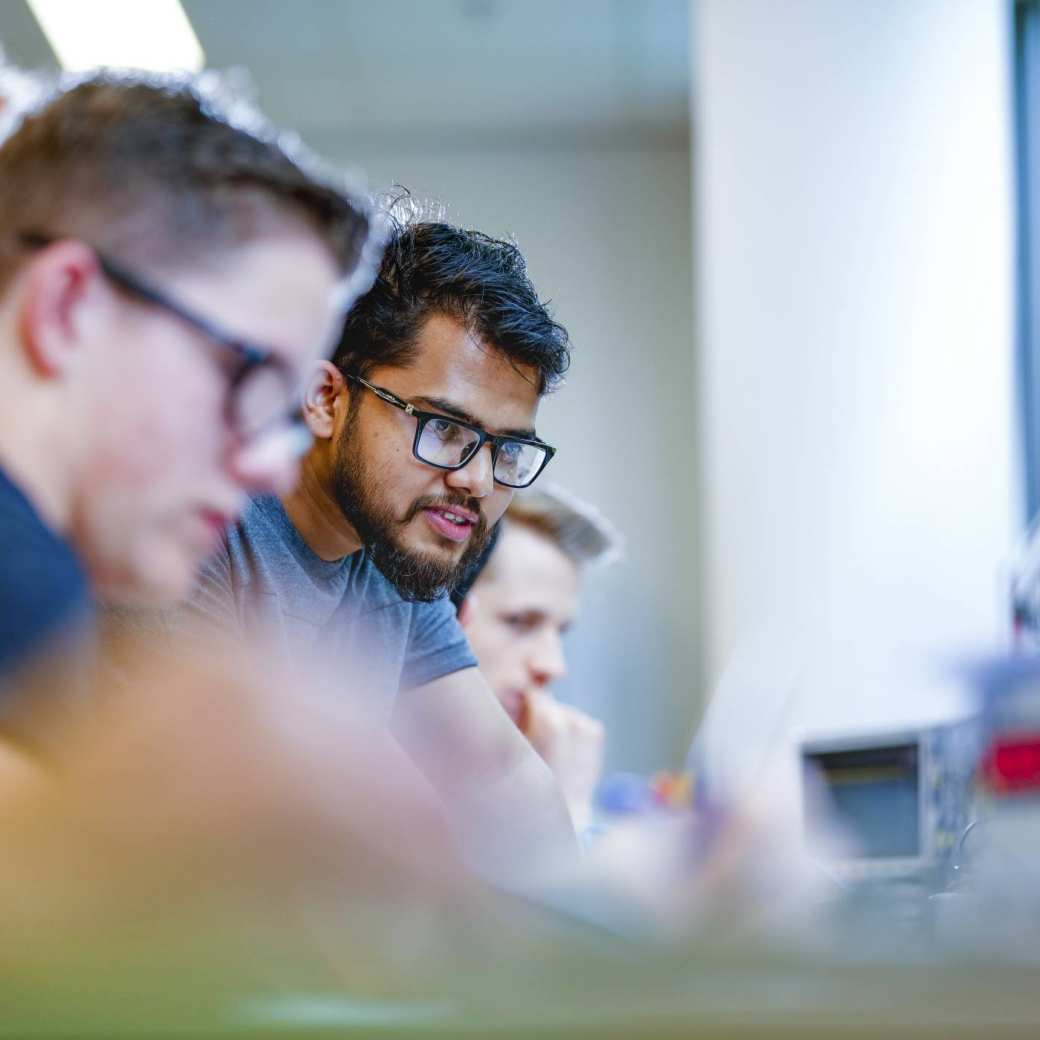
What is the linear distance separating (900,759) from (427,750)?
440 mm

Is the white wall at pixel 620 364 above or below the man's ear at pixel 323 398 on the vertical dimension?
above

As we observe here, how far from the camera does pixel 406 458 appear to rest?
0.34 metres

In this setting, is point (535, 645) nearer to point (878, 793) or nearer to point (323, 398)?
point (323, 398)

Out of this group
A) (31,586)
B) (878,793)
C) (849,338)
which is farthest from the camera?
(849,338)

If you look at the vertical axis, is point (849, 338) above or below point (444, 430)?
above

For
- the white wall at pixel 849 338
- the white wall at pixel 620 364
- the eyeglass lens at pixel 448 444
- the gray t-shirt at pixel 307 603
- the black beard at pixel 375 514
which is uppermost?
the white wall at pixel 849 338

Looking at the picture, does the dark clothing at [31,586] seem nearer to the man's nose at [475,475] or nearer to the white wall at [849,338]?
the man's nose at [475,475]

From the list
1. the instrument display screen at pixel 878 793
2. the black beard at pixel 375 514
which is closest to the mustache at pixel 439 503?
the black beard at pixel 375 514

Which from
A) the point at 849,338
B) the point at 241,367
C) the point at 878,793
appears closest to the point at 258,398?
the point at 241,367

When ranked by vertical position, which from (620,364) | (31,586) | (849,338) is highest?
(849,338)

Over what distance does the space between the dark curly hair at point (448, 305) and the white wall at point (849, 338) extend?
0.15 m

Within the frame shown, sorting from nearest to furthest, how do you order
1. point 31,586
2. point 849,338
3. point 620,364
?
point 31,586
point 620,364
point 849,338

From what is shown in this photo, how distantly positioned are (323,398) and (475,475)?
0.14 feet

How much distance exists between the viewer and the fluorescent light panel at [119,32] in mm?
350
